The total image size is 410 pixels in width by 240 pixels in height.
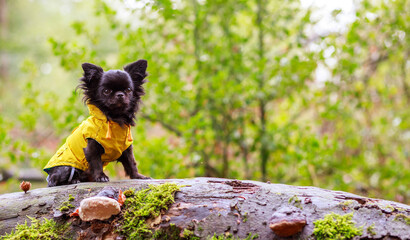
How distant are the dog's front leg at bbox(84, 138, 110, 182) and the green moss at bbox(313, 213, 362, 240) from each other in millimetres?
2250

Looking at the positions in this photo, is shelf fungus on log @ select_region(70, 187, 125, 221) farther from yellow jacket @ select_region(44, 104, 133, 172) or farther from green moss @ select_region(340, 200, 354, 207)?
green moss @ select_region(340, 200, 354, 207)

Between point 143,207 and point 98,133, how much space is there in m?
1.13

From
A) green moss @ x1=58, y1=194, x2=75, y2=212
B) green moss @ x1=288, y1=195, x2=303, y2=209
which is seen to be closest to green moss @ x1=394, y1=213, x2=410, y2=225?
green moss @ x1=288, y1=195, x2=303, y2=209

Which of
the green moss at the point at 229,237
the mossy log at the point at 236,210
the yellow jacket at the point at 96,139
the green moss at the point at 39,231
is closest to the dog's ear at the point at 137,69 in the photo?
the yellow jacket at the point at 96,139

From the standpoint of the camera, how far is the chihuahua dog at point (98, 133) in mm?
3393

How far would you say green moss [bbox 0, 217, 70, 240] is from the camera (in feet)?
8.68

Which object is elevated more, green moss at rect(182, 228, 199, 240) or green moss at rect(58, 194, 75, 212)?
green moss at rect(58, 194, 75, 212)

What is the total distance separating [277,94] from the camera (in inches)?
245

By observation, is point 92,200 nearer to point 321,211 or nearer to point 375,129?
point 321,211

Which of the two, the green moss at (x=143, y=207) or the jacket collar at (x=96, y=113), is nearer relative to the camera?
the green moss at (x=143, y=207)

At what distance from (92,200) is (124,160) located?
1.28 m

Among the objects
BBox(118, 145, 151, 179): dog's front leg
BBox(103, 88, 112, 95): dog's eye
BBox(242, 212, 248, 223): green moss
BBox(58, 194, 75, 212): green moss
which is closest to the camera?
BBox(242, 212, 248, 223): green moss

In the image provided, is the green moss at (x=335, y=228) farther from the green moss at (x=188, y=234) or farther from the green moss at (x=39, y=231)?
the green moss at (x=39, y=231)

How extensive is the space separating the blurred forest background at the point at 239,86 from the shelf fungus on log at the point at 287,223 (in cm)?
330
